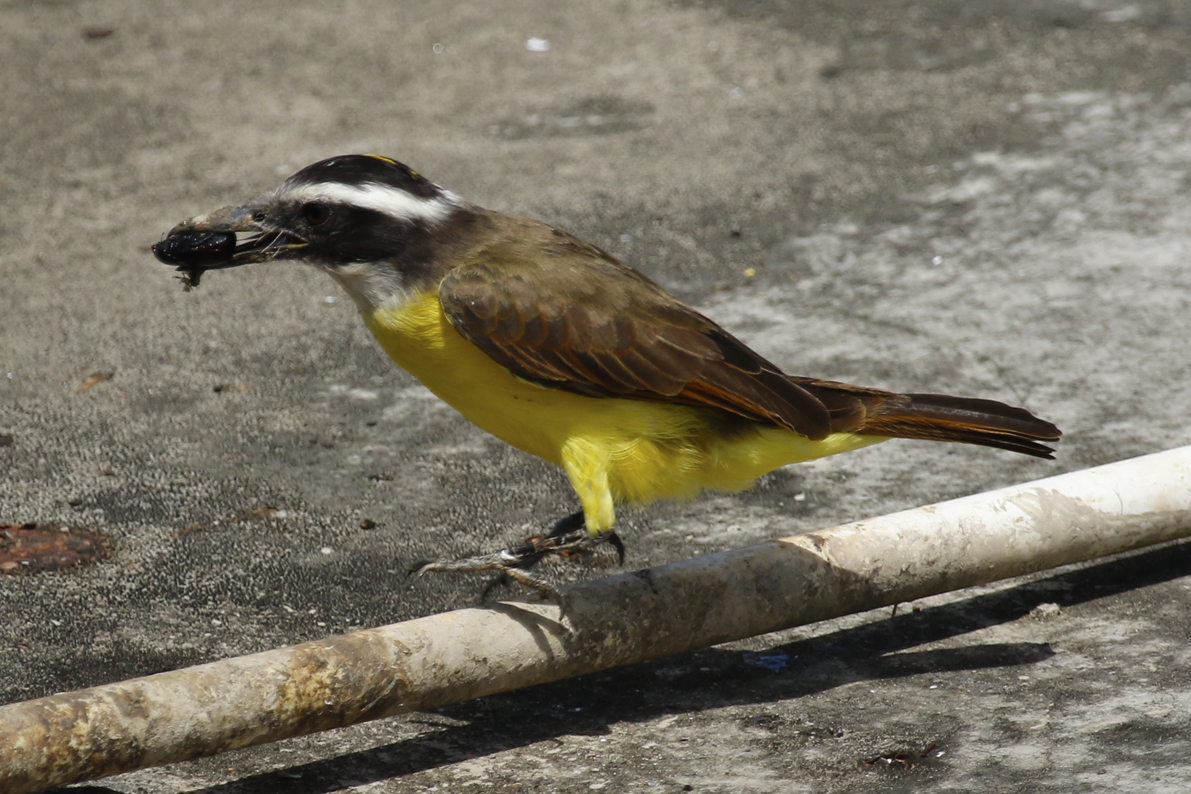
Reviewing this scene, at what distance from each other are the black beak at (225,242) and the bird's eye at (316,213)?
0.07m

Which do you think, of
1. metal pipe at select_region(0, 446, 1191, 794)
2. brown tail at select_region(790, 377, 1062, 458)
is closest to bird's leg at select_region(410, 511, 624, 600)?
metal pipe at select_region(0, 446, 1191, 794)

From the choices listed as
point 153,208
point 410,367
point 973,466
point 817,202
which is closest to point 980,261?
point 817,202

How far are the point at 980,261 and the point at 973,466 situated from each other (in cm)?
193

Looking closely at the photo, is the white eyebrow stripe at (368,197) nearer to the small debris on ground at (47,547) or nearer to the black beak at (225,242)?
the black beak at (225,242)

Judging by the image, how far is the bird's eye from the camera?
413 cm

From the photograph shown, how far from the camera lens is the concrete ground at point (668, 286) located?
13.1ft

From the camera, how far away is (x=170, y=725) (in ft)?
10.9

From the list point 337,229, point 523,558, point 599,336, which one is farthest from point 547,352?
point 337,229

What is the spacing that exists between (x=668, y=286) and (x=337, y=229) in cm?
306

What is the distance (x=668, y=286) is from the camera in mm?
6980

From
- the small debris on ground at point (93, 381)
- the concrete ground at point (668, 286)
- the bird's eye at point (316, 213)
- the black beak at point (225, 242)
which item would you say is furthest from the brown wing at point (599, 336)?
the small debris on ground at point (93, 381)

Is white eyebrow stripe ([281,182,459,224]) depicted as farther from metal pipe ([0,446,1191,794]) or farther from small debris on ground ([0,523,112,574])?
small debris on ground ([0,523,112,574])

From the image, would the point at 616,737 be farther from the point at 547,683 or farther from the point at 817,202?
the point at 817,202

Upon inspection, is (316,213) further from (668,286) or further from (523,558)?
(668,286)
